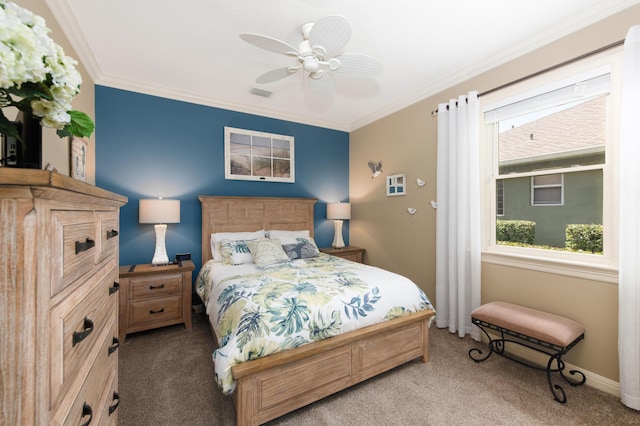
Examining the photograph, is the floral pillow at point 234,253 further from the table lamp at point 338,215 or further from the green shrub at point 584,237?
the green shrub at point 584,237

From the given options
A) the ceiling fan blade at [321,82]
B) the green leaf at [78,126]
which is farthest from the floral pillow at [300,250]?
the green leaf at [78,126]

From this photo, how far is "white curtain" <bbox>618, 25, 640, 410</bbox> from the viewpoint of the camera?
5.86ft

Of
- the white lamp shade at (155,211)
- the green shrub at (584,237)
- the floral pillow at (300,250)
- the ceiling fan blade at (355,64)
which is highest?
the ceiling fan blade at (355,64)

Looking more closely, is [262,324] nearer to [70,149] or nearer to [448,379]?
[448,379]

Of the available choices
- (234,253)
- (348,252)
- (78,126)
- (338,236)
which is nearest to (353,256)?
(348,252)

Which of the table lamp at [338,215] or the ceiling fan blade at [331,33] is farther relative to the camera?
the table lamp at [338,215]

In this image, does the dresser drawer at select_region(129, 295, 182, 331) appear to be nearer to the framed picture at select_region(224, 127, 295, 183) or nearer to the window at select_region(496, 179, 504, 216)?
the framed picture at select_region(224, 127, 295, 183)

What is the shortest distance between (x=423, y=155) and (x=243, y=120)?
2.50m

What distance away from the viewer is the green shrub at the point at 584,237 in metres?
2.12

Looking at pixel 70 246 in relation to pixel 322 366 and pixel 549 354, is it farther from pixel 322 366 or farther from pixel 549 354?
pixel 549 354

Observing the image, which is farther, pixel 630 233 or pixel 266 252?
pixel 266 252

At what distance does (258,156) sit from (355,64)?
7.06 ft

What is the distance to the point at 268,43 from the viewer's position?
1879 millimetres

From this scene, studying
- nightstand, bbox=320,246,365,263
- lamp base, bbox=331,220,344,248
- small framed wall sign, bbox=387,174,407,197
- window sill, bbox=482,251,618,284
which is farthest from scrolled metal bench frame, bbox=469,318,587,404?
lamp base, bbox=331,220,344,248
